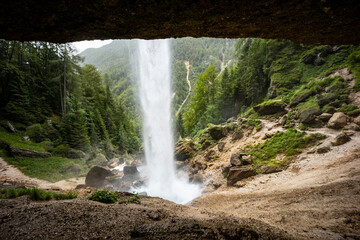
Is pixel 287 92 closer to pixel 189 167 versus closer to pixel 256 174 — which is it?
pixel 256 174

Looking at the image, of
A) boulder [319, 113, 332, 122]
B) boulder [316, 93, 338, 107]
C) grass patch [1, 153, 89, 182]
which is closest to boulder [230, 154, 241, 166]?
boulder [319, 113, 332, 122]

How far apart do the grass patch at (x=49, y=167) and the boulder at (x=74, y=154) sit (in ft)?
2.22

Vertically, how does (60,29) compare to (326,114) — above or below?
above

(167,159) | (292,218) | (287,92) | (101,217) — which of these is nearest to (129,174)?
(167,159)

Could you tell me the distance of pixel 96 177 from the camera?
12.5m

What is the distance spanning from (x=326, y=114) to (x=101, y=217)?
548 inches

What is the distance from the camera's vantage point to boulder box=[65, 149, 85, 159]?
14952mm

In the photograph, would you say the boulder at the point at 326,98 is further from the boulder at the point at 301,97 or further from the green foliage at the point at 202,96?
the green foliage at the point at 202,96

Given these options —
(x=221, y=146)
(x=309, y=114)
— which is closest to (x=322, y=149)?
(x=309, y=114)

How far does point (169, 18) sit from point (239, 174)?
9788mm

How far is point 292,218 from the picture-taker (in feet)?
13.5

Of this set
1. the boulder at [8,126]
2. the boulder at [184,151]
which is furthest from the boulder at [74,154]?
the boulder at [184,151]

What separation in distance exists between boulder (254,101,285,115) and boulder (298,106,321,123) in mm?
2707

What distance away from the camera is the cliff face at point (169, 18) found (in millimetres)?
1872
